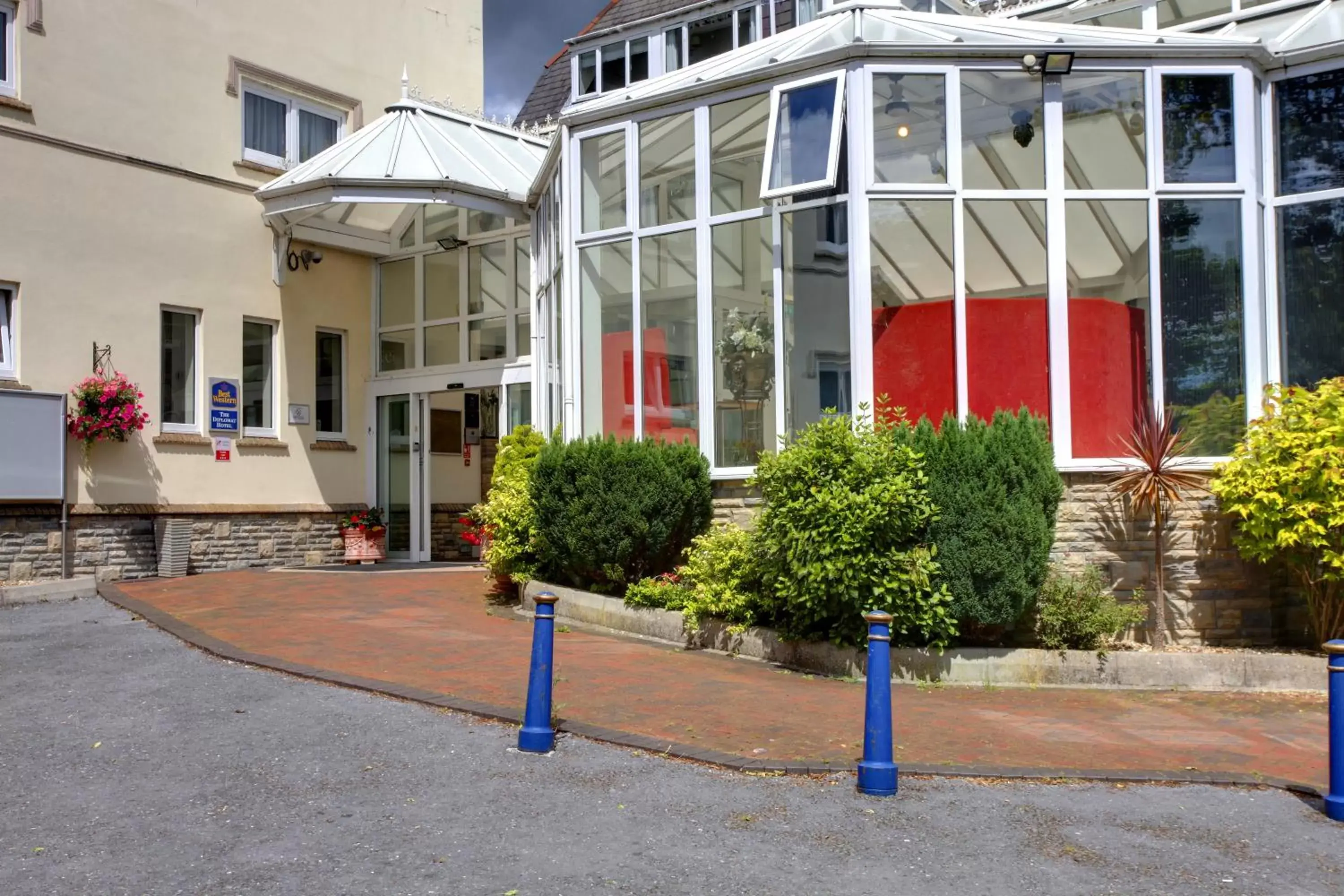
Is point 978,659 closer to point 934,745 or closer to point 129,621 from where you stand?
point 934,745

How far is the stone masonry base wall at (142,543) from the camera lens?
42.9 feet

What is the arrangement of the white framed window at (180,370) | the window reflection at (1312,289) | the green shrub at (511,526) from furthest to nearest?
the white framed window at (180,370) → the green shrub at (511,526) → the window reflection at (1312,289)

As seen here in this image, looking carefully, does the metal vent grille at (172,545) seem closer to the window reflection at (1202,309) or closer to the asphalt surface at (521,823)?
the asphalt surface at (521,823)

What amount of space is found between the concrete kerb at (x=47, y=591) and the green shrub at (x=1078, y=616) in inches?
394

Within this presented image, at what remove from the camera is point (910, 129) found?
10.2 metres

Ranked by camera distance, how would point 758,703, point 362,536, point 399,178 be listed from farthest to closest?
1. point 362,536
2. point 399,178
3. point 758,703

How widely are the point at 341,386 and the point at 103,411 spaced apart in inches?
155

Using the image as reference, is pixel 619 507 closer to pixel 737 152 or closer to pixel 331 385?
pixel 737 152

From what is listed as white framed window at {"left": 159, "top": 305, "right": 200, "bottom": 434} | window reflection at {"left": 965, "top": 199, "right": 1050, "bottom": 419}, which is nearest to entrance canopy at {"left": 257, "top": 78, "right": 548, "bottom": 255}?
white framed window at {"left": 159, "top": 305, "right": 200, "bottom": 434}

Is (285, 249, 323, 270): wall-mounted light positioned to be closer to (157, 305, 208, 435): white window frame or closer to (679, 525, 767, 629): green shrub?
(157, 305, 208, 435): white window frame

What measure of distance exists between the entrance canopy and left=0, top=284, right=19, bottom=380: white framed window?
350cm

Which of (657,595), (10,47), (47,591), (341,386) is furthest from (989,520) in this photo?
(10,47)

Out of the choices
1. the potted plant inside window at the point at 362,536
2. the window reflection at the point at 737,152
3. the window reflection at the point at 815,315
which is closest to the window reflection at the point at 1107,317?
the window reflection at the point at 815,315

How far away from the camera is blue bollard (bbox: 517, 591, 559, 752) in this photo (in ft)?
20.0
